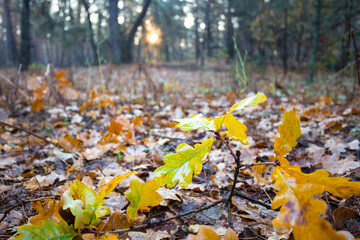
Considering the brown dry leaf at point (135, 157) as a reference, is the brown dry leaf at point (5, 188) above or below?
above

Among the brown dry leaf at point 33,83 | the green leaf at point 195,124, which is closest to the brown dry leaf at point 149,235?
the green leaf at point 195,124

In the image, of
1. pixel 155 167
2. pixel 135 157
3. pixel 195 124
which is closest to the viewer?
pixel 195 124

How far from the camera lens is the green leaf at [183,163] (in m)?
0.72

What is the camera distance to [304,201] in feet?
1.76

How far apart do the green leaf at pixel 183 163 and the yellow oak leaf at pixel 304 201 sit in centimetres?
23

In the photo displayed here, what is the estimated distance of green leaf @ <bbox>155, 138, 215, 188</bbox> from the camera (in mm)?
721

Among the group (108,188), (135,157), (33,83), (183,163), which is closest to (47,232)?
(108,188)

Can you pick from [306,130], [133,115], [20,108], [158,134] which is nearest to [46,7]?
[20,108]

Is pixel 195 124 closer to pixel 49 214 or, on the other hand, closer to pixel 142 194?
pixel 142 194

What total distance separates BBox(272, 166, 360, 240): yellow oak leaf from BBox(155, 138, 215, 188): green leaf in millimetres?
231

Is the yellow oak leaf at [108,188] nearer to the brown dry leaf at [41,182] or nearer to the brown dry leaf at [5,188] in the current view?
the brown dry leaf at [41,182]

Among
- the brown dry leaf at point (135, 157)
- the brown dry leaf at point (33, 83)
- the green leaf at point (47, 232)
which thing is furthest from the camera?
the brown dry leaf at point (33, 83)

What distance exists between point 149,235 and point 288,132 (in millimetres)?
620

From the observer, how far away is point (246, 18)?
A: 18703 millimetres
